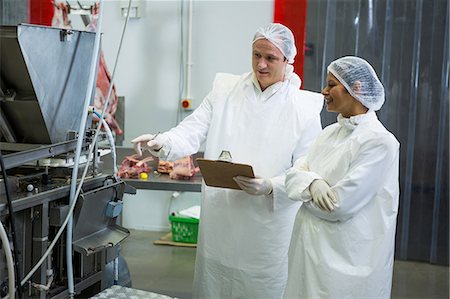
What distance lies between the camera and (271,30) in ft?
6.75

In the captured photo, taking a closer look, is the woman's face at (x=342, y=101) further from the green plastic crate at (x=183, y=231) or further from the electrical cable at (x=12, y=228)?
the green plastic crate at (x=183, y=231)

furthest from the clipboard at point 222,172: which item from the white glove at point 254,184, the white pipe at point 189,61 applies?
the white pipe at point 189,61

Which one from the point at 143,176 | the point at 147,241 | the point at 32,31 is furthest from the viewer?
the point at 147,241

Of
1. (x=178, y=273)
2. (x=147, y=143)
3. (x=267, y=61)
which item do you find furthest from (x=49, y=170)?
(x=178, y=273)

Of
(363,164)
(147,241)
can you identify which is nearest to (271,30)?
(363,164)

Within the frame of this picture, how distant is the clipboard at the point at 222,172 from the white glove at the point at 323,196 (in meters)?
0.26

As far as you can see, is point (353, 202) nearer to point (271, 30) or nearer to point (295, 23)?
point (271, 30)

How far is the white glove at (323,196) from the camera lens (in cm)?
157

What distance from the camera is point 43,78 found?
1.63m

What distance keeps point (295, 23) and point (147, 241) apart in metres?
1.89

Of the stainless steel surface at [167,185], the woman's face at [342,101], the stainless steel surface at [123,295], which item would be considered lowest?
the stainless steel surface at [123,295]

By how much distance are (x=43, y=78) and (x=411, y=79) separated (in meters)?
2.57

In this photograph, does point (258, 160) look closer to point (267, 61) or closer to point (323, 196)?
point (267, 61)

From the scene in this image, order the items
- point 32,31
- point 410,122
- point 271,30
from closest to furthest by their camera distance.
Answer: point 32,31, point 271,30, point 410,122
